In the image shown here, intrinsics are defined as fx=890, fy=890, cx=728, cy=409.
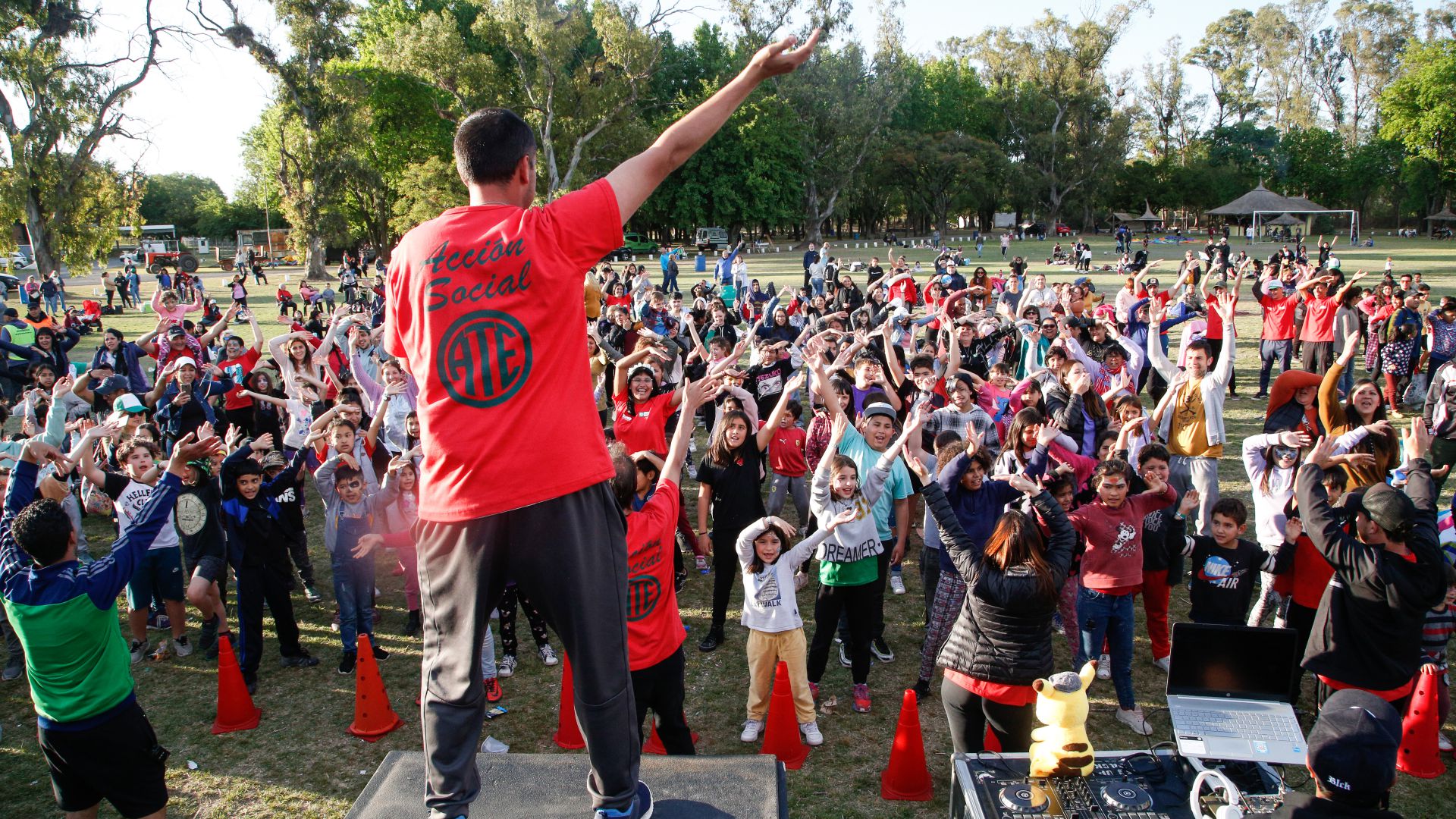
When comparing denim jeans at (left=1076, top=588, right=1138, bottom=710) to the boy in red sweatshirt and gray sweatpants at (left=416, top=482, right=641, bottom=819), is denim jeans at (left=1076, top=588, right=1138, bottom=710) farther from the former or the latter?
gray sweatpants at (left=416, top=482, right=641, bottom=819)

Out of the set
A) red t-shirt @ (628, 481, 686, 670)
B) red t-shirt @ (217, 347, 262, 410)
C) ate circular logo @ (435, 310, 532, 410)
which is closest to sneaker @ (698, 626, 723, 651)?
red t-shirt @ (628, 481, 686, 670)

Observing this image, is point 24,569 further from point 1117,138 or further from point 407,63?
point 1117,138

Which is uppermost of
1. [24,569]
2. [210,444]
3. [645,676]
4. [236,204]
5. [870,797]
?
[236,204]

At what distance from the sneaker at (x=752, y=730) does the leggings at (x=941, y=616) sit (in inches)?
49.5

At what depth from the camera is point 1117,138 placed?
68562mm

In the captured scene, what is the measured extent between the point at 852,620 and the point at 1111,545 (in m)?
1.77

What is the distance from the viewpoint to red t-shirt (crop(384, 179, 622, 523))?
2.32 metres

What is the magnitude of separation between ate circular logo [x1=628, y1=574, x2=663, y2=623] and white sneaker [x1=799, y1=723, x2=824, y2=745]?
1.71 metres

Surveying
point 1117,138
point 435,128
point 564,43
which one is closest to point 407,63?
point 564,43

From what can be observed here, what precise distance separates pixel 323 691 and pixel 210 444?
108 inches

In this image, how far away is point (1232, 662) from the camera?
477cm

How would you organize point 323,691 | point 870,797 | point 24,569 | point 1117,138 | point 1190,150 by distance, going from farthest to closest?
point 1190,150 < point 1117,138 < point 323,691 < point 870,797 < point 24,569

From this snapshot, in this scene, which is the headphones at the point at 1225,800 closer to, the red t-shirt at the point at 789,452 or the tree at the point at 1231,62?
the red t-shirt at the point at 789,452

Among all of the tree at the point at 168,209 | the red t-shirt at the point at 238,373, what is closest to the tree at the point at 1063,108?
the red t-shirt at the point at 238,373
